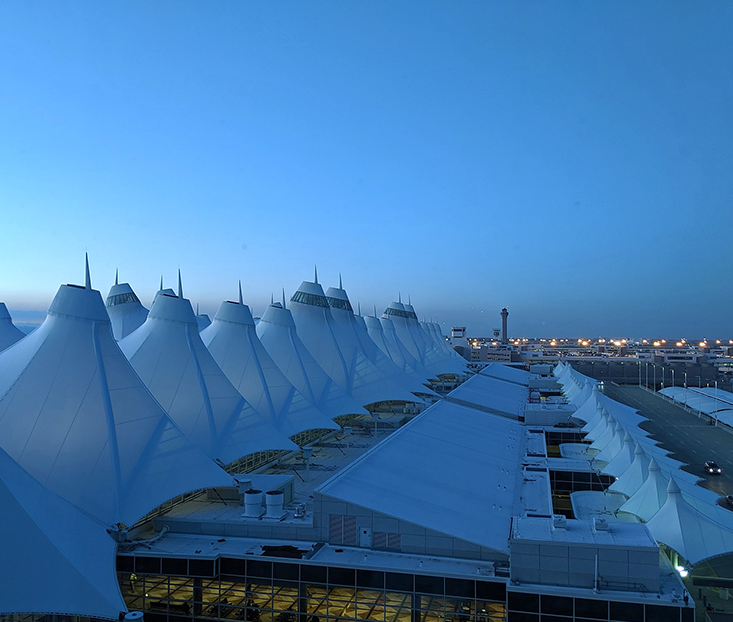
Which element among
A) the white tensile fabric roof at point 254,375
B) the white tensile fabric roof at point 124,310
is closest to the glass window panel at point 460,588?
the white tensile fabric roof at point 254,375

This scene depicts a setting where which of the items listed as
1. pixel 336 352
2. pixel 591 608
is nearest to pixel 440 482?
pixel 591 608

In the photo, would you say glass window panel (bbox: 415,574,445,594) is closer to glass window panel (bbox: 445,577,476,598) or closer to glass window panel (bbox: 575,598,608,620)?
glass window panel (bbox: 445,577,476,598)

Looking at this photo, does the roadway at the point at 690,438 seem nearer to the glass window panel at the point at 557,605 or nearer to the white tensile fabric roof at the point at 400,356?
the glass window panel at the point at 557,605

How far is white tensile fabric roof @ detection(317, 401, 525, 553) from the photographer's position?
19781 mm

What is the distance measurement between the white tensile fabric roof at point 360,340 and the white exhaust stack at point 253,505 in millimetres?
28985

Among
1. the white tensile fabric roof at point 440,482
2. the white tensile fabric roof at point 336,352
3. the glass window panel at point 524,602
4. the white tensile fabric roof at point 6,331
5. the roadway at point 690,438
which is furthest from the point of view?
the white tensile fabric roof at point 336,352

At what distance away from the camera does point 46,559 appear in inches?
602

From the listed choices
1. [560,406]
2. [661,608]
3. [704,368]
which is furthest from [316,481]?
[704,368]

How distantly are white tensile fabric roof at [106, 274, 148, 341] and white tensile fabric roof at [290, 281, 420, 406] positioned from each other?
585 inches

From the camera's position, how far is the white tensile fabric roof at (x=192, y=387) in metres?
27.8

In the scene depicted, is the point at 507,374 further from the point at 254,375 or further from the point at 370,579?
the point at 370,579

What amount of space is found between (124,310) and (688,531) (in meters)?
47.8

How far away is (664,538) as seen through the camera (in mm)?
20234

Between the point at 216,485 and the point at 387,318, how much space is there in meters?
63.0
